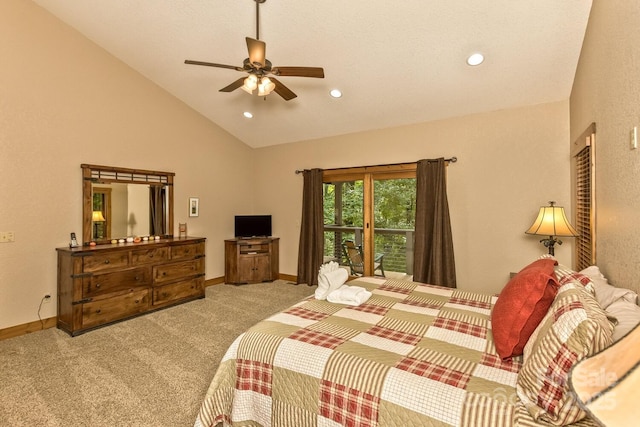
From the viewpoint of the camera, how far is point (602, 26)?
2.03 meters

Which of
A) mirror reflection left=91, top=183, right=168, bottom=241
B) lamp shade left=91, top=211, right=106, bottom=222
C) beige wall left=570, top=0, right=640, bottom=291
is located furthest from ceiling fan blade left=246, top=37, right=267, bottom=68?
lamp shade left=91, top=211, right=106, bottom=222

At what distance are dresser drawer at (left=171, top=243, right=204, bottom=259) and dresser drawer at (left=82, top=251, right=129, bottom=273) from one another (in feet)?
2.00

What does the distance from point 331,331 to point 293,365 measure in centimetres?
32

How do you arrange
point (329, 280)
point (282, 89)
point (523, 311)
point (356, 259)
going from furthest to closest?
point (356, 259) < point (282, 89) < point (329, 280) < point (523, 311)

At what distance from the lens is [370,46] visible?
10.1ft

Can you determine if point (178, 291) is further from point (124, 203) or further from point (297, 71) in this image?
point (297, 71)

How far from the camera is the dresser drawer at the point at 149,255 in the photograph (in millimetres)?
3725

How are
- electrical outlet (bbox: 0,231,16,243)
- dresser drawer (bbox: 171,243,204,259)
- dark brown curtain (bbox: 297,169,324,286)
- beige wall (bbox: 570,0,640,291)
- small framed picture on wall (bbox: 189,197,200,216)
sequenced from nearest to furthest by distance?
1. beige wall (bbox: 570,0,640,291)
2. electrical outlet (bbox: 0,231,16,243)
3. dresser drawer (bbox: 171,243,204,259)
4. small framed picture on wall (bbox: 189,197,200,216)
5. dark brown curtain (bbox: 297,169,324,286)

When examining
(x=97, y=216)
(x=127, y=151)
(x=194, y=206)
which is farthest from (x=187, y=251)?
(x=127, y=151)

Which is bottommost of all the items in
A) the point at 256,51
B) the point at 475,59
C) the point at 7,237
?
the point at 7,237

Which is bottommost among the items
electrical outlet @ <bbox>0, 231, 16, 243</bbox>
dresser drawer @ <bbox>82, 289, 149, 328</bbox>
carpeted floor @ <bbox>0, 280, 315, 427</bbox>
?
carpeted floor @ <bbox>0, 280, 315, 427</bbox>

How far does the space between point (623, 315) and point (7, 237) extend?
4.92 meters

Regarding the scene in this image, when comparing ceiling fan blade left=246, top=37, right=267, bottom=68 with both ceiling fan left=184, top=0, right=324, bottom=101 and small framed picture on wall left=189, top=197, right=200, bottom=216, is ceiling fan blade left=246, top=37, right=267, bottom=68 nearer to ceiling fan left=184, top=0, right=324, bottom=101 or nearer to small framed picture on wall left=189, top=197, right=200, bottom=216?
ceiling fan left=184, top=0, right=324, bottom=101

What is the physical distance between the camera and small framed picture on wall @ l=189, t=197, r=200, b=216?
16.1 feet
